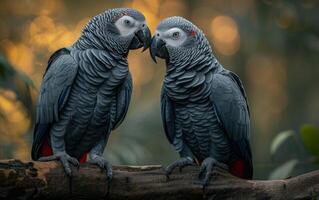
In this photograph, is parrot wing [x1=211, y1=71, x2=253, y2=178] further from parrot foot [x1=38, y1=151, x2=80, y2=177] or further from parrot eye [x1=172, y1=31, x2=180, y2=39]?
parrot foot [x1=38, y1=151, x2=80, y2=177]

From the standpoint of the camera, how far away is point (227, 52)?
7586 millimetres

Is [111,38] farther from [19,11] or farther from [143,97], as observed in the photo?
[143,97]

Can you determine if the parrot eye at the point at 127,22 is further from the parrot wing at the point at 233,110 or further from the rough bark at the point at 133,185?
the rough bark at the point at 133,185

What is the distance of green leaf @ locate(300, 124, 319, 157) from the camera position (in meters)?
3.38

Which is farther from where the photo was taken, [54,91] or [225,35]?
[225,35]

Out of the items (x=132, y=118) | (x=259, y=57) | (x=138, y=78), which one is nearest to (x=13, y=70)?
(x=132, y=118)

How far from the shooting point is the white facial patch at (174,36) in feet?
8.73

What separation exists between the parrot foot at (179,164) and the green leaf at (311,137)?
1016 mm

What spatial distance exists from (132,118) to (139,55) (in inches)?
66.8

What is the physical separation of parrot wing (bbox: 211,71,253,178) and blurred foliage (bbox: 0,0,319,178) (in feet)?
7.67

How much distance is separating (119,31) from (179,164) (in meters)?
0.72

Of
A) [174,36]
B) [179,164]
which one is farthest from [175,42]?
[179,164]

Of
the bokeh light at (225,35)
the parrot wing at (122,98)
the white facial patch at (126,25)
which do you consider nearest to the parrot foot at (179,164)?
the parrot wing at (122,98)

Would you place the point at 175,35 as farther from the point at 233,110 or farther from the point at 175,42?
the point at 233,110
